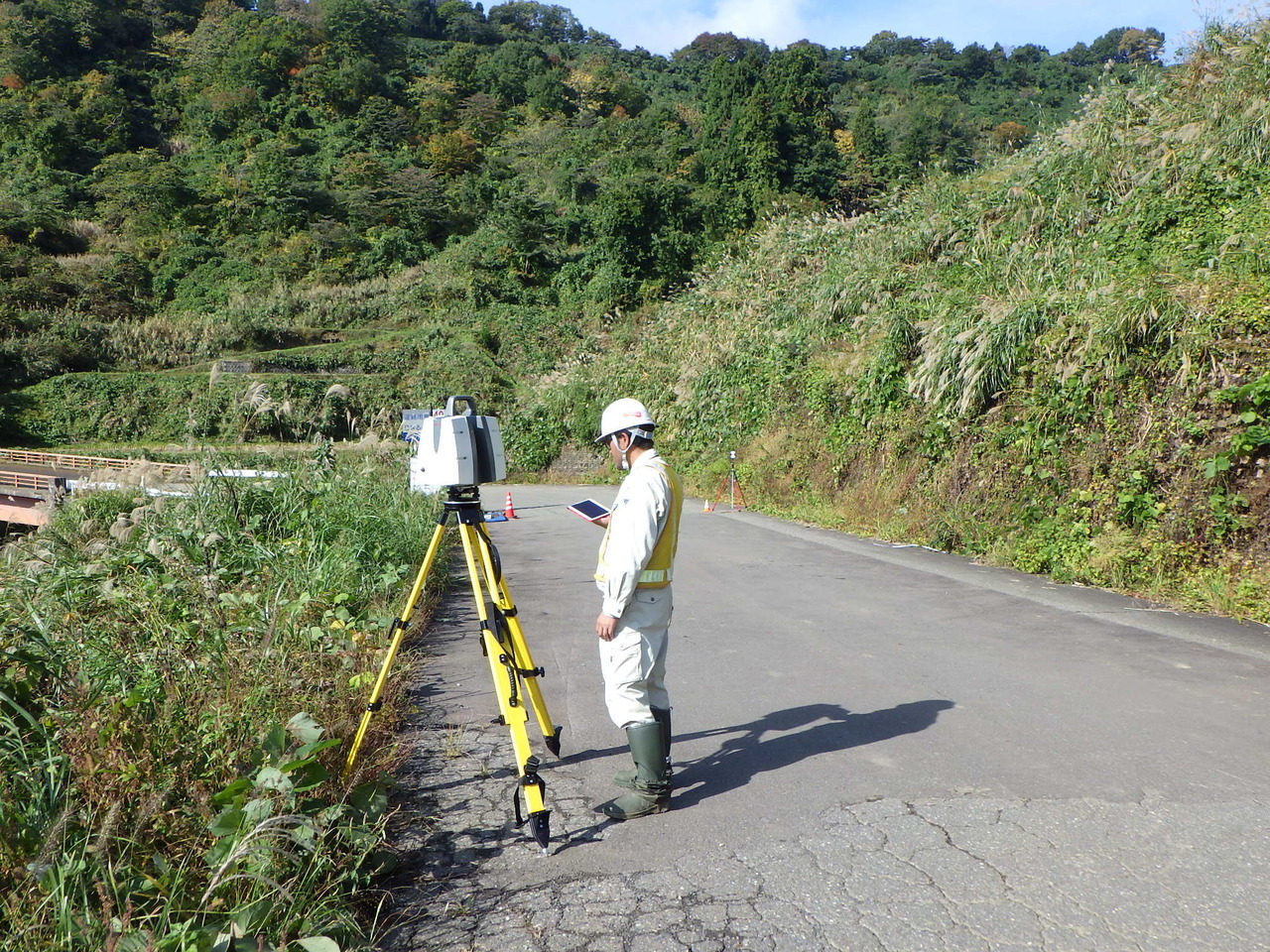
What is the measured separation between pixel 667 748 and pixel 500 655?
873mm

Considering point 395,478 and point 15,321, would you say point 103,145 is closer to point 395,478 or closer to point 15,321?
point 15,321

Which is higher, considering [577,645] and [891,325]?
[891,325]

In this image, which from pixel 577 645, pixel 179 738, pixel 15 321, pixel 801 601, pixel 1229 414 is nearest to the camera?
pixel 179 738

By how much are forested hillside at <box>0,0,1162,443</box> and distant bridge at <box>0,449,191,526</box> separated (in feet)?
2.45

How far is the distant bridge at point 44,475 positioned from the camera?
9609mm

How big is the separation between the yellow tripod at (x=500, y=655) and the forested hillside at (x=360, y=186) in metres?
6.31

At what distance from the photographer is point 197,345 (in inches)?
1785

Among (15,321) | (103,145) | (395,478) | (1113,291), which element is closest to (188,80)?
(103,145)

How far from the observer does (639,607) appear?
13.3 ft

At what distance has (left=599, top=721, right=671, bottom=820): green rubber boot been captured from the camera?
13.2 ft

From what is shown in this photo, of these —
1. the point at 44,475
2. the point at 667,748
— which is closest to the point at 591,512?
the point at 667,748

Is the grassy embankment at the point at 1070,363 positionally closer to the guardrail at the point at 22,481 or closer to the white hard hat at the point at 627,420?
the white hard hat at the point at 627,420

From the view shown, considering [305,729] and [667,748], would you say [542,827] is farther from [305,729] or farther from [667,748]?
[305,729]

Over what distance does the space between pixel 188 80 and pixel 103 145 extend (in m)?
19.6
